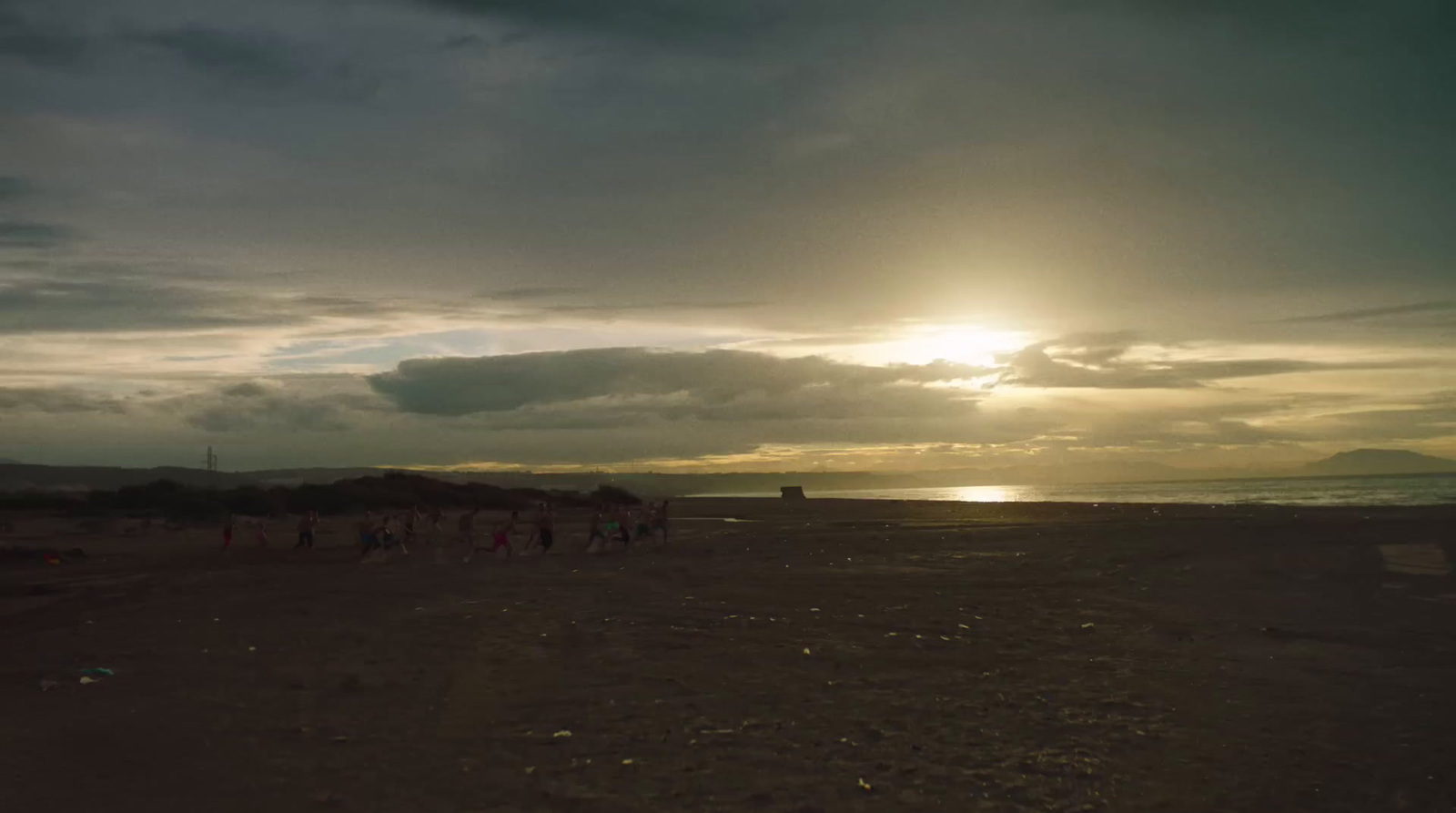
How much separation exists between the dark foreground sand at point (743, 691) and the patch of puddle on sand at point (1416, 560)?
1.13 ft

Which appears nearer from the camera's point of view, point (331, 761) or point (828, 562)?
point (331, 761)

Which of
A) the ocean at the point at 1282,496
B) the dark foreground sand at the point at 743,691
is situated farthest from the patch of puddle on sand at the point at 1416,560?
the ocean at the point at 1282,496

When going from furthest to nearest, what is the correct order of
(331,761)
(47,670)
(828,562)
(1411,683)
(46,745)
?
1. (828,562)
2. (47,670)
3. (1411,683)
4. (46,745)
5. (331,761)

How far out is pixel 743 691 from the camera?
1186 centimetres

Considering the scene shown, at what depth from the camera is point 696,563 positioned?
28250 millimetres

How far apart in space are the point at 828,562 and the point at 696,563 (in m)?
3.48

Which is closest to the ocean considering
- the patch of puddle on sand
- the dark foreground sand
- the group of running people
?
the patch of puddle on sand

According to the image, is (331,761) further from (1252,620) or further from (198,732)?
(1252,620)

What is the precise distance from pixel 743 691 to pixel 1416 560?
22.5 metres

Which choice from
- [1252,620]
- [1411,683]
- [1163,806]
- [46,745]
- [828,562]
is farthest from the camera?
[828,562]

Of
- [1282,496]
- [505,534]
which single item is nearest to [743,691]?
[505,534]

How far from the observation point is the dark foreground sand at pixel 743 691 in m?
8.38

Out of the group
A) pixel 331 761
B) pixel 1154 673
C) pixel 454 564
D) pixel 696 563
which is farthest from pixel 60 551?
pixel 1154 673

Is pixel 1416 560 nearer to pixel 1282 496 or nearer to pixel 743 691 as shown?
pixel 743 691
